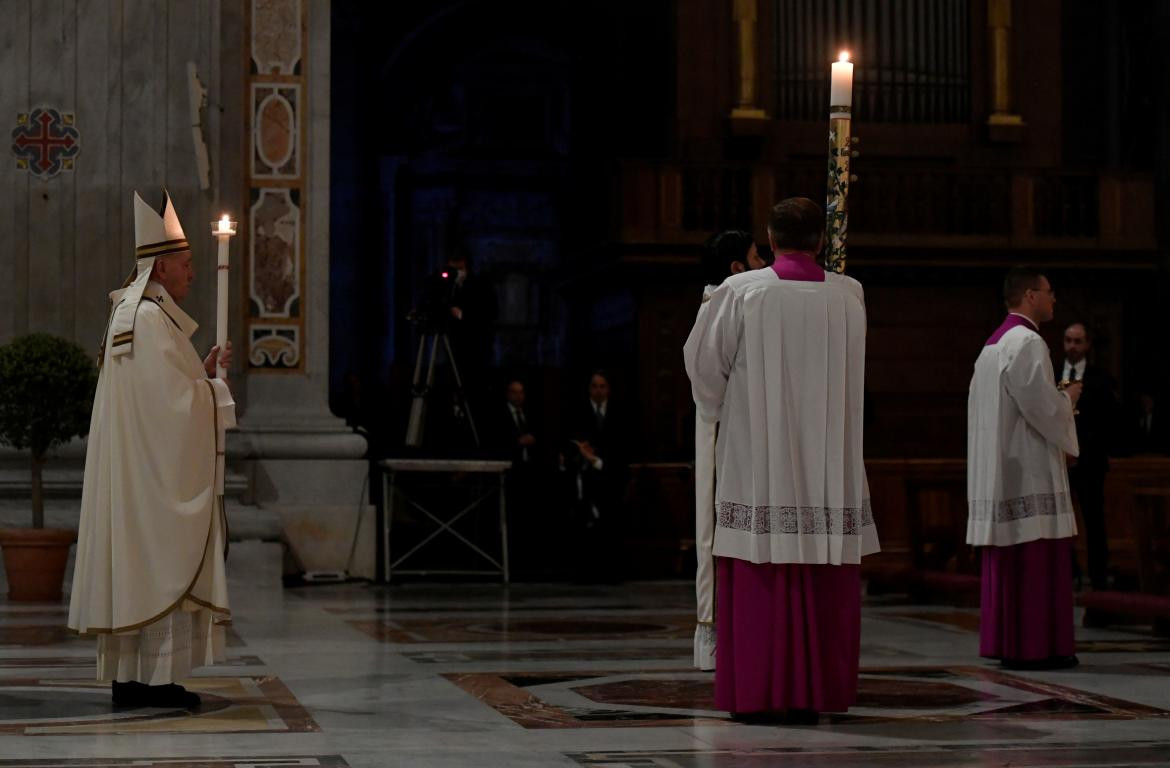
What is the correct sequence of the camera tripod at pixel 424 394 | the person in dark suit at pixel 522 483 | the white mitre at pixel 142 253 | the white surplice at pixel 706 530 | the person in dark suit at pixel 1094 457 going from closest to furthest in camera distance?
the white mitre at pixel 142 253, the white surplice at pixel 706 530, the person in dark suit at pixel 1094 457, the camera tripod at pixel 424 394, the person in dark suit at pixel 522 483

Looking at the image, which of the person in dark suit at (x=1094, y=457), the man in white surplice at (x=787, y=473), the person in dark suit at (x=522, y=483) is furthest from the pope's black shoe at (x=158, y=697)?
the person in dark suit at (x=522, y=483)

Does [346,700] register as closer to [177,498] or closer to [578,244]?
[177,498]

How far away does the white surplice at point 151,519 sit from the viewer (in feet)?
19.6

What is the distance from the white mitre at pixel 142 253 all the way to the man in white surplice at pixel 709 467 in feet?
5.97

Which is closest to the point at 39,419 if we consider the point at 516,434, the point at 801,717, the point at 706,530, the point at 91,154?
the point at 91,154

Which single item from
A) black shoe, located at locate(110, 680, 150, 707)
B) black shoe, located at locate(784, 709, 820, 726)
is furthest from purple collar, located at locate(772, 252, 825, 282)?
black shoe, located at locate(110, 680, 150, 707)

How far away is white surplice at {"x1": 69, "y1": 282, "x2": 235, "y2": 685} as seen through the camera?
19.6 feet

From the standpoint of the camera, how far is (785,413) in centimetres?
580

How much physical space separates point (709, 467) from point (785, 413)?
0.86 m

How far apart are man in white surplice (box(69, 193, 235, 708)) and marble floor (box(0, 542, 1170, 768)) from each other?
0.69ft

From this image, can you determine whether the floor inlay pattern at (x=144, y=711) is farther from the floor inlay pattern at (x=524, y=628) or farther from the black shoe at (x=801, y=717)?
the floor inlay pattern at (x=524, y=628)

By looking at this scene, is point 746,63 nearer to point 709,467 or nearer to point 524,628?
point 524,628

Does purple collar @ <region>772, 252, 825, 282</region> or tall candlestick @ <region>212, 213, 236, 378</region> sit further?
purple collar @ <region>772, 252, 825, 282</region>

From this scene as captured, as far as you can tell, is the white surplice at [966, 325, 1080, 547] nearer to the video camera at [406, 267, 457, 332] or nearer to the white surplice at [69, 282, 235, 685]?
the white surplice at [69, 282, 235, 685]
